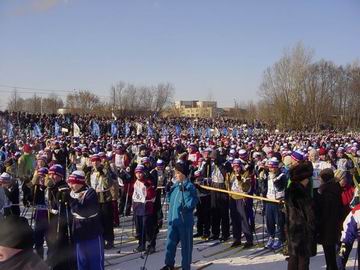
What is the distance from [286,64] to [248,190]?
5401 centimetres

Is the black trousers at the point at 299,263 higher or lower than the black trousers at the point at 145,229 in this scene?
higher

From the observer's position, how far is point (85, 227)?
6102mm

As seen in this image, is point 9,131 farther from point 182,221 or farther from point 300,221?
point 300,221

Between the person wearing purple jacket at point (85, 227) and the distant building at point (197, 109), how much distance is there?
336ft

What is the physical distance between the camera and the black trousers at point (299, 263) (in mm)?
5691

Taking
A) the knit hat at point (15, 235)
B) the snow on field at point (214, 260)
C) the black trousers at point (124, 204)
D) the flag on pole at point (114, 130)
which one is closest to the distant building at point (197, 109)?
the flag on pole at point (114, 130)

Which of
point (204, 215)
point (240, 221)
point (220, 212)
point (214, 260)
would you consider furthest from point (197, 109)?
point (214, 260)

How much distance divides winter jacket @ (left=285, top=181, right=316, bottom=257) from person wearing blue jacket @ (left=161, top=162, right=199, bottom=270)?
1.89m

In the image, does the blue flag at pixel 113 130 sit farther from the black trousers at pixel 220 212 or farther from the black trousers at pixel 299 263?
the black trousers at pixel 299 263

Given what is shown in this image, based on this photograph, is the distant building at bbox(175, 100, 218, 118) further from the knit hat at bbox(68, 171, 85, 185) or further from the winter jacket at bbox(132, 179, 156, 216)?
the knit hat at bbox(68, 171, 85, 185)

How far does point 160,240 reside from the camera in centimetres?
983

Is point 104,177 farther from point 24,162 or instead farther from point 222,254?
point 24,162

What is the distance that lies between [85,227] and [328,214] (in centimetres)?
362

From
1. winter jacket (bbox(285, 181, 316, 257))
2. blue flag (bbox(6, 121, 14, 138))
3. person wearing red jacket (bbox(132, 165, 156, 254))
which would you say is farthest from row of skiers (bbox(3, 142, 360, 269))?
blue flag (bbox(6, 121, 14, 138))
